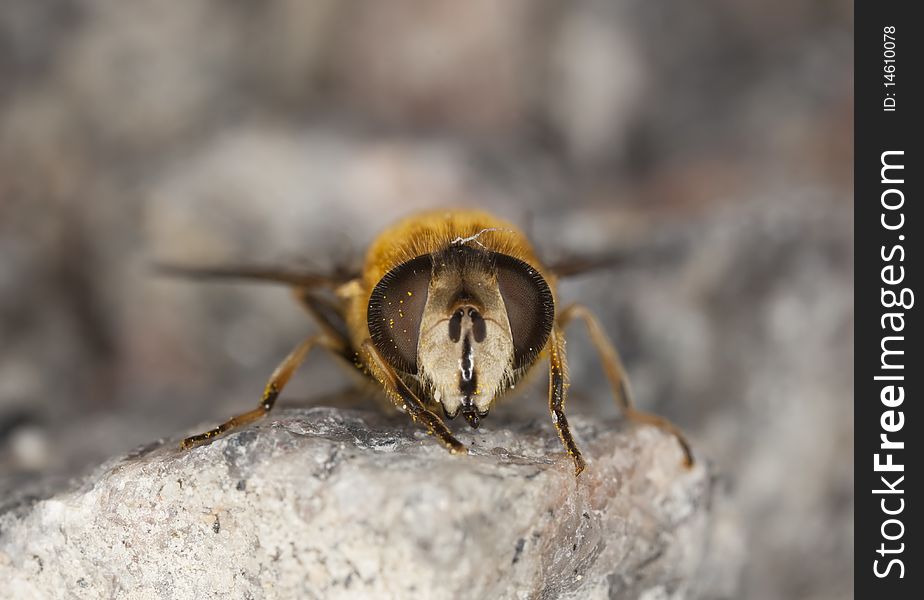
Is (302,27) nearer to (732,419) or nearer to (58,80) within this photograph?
(58,80)

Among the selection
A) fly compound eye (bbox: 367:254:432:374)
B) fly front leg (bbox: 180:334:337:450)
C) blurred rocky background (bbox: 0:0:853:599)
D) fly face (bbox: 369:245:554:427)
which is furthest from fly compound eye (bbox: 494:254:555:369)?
blurred rocky background (bbox: 0:0:853:599)

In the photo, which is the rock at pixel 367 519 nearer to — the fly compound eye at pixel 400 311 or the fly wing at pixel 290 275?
the fly compound eye at pixel 400 311

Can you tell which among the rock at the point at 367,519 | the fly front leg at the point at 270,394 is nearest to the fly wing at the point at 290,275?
the fly front leg at the point at 270,394

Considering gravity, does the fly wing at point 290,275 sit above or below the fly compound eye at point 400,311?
above

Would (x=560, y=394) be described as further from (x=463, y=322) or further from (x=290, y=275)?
(x=290, y=275)

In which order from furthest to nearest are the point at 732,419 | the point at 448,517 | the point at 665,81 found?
1. the point at 665,81
2. the point at 732,419
3. the point at 448,517

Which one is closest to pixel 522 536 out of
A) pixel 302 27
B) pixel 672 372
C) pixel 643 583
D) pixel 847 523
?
pixel 643 583
